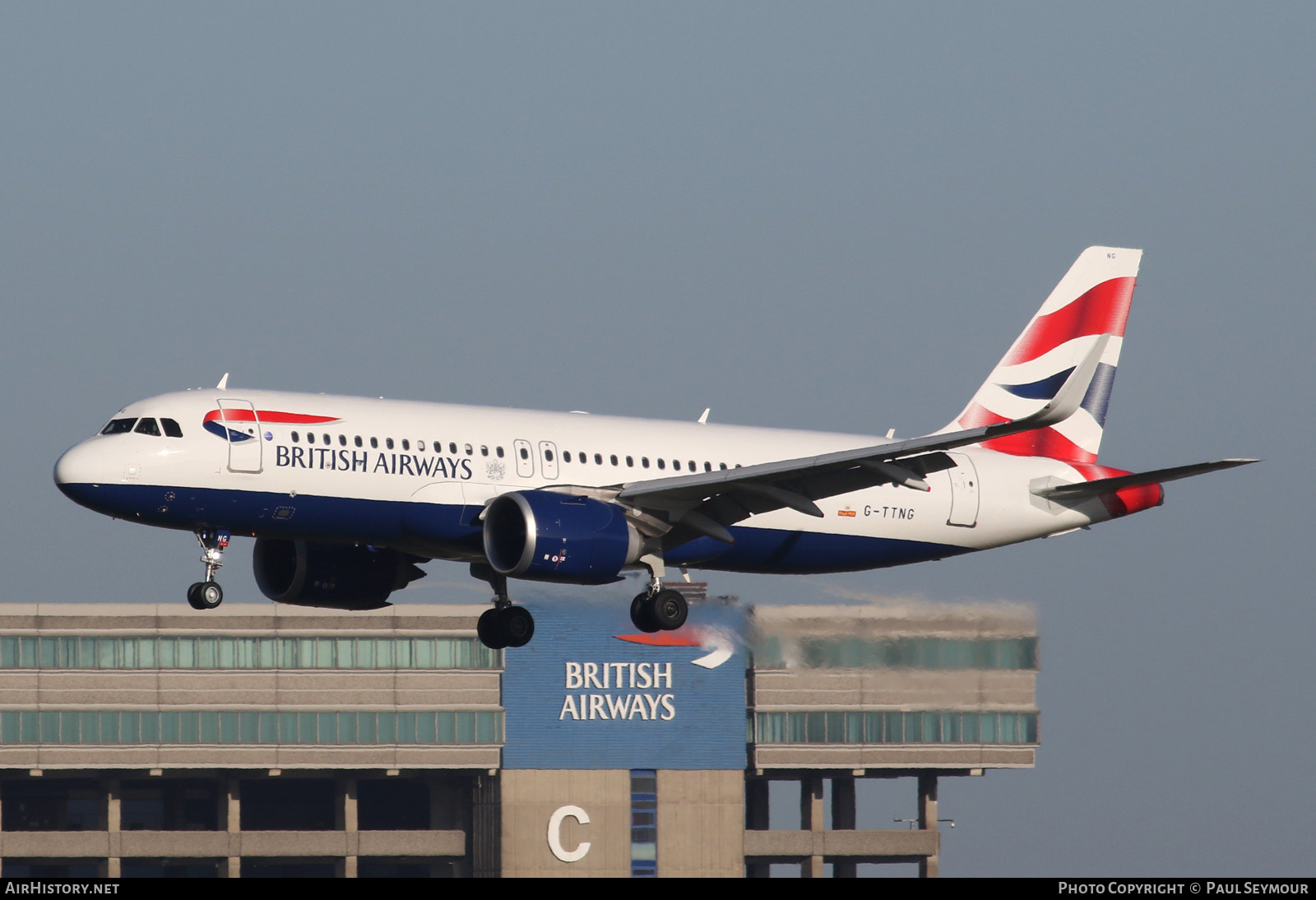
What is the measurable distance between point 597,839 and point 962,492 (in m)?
70.7

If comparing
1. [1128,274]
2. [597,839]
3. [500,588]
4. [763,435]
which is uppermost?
[1128,274]

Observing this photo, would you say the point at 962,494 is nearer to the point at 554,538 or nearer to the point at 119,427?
the point at 554,538

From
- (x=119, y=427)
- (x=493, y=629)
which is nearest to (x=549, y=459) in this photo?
(x=493, y=629)

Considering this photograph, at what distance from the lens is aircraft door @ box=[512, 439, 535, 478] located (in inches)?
1706

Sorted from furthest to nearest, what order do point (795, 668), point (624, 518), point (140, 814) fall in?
1. point (140, 814)
2. point (795, 668)
3. point (624, 518)

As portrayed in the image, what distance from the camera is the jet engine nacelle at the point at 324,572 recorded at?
4591 centimetres

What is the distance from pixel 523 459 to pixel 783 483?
5670 mm

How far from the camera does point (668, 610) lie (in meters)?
44.5

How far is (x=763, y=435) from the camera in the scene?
157ft

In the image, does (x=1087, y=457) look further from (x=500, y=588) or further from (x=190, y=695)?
(x=190, y=695)

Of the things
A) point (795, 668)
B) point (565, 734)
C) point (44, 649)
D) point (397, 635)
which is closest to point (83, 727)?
point (44, 649)

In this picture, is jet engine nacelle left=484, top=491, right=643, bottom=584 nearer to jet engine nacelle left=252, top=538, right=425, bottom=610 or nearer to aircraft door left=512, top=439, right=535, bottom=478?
aircraft door left=512, top=439, right=535, bottom=478

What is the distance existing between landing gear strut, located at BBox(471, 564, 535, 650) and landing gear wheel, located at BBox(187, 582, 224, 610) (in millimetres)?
6845

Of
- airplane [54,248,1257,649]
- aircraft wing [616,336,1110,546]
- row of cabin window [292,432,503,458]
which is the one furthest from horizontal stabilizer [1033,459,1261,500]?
row of cabin window [292,432,503,458]
